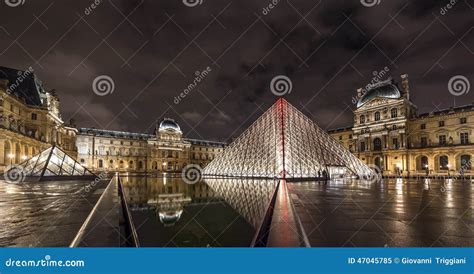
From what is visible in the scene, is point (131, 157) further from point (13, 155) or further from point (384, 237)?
point (384, 237)

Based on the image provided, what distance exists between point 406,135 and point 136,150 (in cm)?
6253

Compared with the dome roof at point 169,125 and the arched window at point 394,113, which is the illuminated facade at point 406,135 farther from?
→ the dome roof at point 169,125

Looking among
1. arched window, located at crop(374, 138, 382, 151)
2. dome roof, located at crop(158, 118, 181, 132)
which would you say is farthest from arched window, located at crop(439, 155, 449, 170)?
dome roof, located at crop(158, 118, 181, 132)

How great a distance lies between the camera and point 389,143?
163 feet

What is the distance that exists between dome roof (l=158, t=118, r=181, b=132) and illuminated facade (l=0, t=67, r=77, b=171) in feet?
92.5

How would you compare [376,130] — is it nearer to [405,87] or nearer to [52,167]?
[405,87]

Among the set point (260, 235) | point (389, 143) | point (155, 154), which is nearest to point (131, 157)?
point (155, 154)

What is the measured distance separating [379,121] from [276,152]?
33932 millimetres

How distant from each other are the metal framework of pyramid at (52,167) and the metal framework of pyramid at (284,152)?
14088 millimetres

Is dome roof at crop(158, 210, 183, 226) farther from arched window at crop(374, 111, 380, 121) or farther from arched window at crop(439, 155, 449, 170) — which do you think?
arched window at crop(374, 111, 380, 121)

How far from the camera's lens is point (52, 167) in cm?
2691

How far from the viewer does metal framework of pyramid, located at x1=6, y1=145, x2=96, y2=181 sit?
79.8 ft

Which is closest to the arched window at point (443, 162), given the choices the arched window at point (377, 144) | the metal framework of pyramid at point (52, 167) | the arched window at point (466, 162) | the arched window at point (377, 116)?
the arched window at point (466, 162)

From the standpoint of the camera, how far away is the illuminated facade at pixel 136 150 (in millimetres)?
70062
